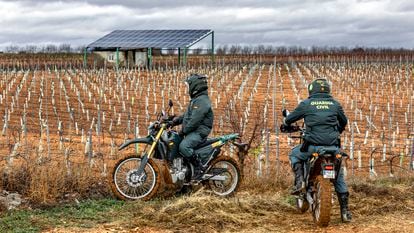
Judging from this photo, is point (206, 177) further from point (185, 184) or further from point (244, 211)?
point (244, 211)

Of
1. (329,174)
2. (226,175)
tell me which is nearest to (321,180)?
(329,174)

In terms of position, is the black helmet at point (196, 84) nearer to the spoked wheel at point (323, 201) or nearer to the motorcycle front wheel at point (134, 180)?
the motorcycle front wheel at point (134, 180)

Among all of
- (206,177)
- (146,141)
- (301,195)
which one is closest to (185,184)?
(206,177)

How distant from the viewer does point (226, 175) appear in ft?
21.9

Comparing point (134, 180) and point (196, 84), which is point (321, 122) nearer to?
point (196, 84)

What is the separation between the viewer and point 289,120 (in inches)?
221

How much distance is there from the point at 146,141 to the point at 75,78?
22.9 metres

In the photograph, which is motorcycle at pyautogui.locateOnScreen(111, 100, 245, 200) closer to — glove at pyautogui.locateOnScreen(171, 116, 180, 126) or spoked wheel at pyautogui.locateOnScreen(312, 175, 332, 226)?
glove at pyautogui.locateOnScreen(171, 116, 180, 126)

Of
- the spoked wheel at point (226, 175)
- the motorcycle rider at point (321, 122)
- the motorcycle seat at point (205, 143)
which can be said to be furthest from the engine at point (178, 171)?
the motorcycle rider at point (321, 122)

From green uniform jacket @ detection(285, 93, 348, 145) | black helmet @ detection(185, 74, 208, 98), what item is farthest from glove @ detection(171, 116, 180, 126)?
green uniform jacket @ detection(285, 93, 348, 145)

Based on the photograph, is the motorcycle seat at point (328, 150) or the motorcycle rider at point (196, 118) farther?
the motorcycle rider at point (196, 118)

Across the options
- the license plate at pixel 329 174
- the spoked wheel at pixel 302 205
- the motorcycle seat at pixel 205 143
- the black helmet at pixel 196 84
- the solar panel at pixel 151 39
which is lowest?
the spoked wheel at pixel 302 205

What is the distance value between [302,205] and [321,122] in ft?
3.02

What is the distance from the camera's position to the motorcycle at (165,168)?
6305 mm
